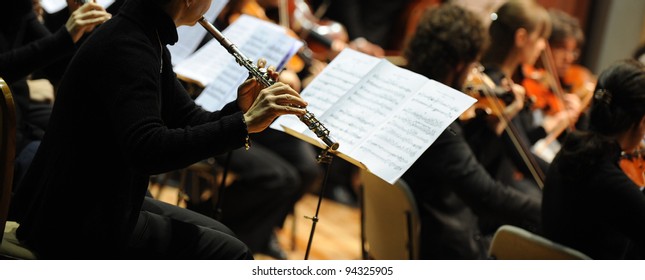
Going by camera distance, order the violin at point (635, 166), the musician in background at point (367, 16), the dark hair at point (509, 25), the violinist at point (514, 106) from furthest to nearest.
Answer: the musician in background at point (367, 16) → the dark hair at point (509, 25) → the violinist at point (514, 106) → the violin at point (635, 166)

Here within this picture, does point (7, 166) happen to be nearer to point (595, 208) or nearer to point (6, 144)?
point (6, 144)

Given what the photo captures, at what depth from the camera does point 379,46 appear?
4586mm

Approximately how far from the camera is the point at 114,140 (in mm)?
1434

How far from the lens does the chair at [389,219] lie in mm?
2105

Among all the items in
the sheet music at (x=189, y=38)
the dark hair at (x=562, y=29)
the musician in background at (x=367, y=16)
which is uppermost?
the sheet music at (x=189, y=38)

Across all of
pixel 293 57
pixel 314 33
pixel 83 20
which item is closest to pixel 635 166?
pixel 83 20

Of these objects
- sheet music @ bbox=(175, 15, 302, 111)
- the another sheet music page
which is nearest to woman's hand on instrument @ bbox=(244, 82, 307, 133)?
the another sheet music page

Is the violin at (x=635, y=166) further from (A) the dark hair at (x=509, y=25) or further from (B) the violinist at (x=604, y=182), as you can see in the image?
(A) the dark hair at (x=509, y=25)

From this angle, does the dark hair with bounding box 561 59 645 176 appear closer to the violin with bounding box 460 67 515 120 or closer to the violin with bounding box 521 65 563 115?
the violin with bounding box 460 67 515 120

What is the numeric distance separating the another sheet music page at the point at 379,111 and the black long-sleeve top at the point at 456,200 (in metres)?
0.44

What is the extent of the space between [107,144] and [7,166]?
19cm

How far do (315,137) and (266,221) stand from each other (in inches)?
55.5

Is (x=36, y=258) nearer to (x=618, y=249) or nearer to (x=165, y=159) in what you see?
(x=165, y=159)

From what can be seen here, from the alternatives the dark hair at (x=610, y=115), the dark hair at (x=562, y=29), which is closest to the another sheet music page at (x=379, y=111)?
the dark hair at (x=610, y=115)
